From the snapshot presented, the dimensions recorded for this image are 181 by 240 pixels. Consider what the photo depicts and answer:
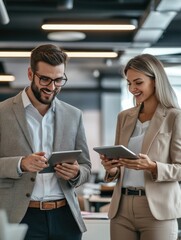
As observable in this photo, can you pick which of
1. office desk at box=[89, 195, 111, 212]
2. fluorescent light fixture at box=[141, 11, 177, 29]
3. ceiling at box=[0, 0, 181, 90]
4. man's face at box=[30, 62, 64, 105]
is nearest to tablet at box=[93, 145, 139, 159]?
man's face at box=[30, 62, 64, 105]

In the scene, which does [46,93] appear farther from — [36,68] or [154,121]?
[154,121]

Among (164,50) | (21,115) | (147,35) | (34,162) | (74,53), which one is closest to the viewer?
(34,162)

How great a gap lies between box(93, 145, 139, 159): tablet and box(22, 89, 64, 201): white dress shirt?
0.98 ft

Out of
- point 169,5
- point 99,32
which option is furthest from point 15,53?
point 169,5

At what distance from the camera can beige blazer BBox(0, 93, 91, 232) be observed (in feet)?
10.2

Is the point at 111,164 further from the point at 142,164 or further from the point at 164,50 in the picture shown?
the point at 164,50

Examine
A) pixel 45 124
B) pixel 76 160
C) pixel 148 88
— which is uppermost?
pixel 148 88

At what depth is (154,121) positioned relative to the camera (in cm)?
327

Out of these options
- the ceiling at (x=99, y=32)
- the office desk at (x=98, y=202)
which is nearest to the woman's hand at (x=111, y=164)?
the ceiling at (x=99, y=32)

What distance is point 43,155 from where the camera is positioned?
303 cm

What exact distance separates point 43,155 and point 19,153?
8.9 inches

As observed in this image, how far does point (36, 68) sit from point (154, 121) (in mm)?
734

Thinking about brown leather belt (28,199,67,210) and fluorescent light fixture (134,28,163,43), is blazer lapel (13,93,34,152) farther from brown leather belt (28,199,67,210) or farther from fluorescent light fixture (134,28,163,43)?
fluorescent light fixture (134,28,163,43)

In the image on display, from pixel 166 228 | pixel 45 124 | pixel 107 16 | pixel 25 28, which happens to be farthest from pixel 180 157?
pixel 25 28
